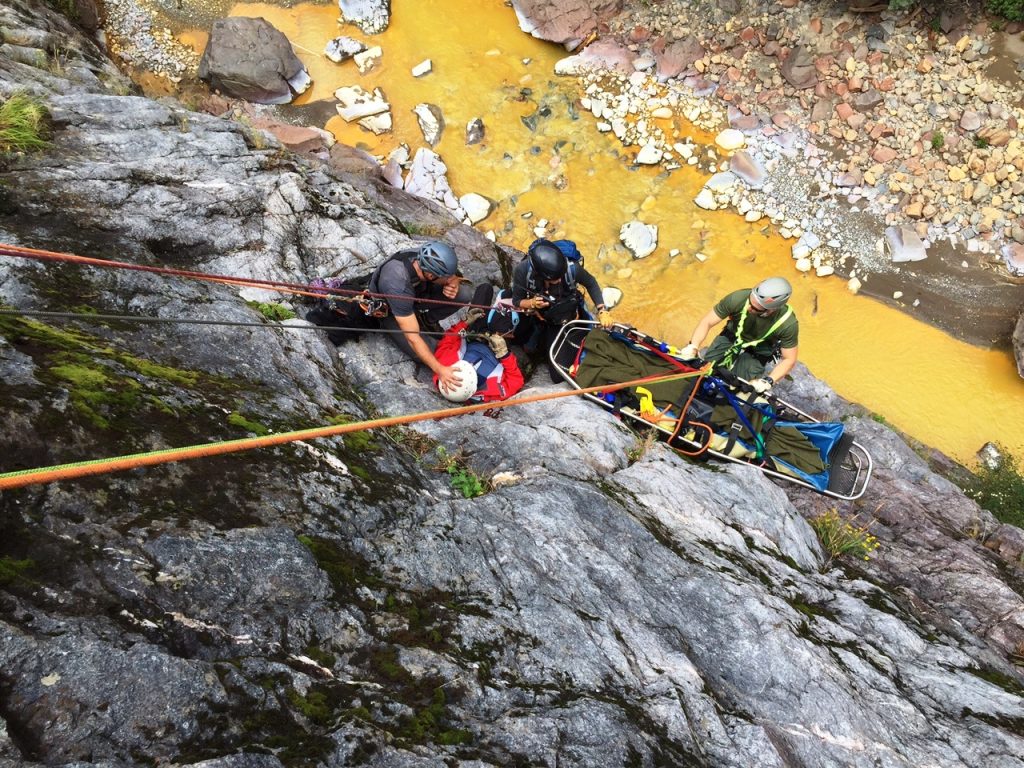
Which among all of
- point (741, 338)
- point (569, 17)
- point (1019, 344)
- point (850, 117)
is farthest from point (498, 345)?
point (569, 17)

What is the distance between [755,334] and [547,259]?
8.71ft

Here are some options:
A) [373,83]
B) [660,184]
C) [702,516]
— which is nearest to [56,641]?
[702,516]

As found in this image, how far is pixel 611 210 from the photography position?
12391mm

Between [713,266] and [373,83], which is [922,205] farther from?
[373,83]

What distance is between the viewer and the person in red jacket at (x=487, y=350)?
6.58m

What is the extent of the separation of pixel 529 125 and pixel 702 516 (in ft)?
35.5

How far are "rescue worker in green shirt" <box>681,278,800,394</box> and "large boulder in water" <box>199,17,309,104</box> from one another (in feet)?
37.6

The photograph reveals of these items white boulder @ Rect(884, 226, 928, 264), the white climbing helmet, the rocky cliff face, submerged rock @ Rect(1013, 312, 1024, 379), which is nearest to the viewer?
the rocky cliff face

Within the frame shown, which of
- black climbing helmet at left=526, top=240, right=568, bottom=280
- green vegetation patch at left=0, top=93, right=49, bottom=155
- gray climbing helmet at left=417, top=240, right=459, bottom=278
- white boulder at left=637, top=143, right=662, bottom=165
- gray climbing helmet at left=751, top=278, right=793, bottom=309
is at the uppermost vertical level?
white boulder at left=637, top=143, right=662, bottom=165

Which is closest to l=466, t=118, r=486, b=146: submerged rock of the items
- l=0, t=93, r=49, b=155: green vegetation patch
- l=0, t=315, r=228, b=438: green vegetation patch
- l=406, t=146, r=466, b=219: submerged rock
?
l=406, t=146, r=466, b=219: submerged rock

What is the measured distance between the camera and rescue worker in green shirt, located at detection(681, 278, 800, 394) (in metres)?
6.11

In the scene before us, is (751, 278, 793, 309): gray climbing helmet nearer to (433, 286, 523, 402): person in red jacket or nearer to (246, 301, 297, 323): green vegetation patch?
(433, 286, 523, 402): person in red jacket

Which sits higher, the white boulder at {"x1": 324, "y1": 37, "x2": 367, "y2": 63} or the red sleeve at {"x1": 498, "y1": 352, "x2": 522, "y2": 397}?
the white boulder at {"x1": 324, "y1": 37, "x2": 367, "y2": 63}

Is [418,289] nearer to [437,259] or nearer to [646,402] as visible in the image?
[437,259]
